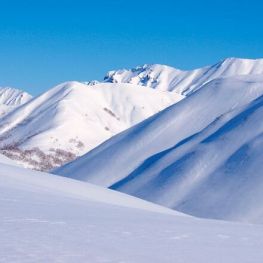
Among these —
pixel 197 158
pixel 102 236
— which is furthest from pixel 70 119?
pixel 102 236

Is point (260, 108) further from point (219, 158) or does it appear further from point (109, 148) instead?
point (109, 148)

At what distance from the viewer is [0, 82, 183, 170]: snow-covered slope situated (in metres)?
106

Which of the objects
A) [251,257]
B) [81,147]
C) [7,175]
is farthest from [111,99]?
[251,257]

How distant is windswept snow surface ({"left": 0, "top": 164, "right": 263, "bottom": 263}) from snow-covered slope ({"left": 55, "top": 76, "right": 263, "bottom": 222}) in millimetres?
19674

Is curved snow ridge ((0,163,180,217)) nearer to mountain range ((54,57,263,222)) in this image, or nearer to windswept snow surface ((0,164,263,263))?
windswept snow surface ((0,164,263,263))

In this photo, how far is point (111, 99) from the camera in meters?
158

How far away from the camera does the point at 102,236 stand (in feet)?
31.2

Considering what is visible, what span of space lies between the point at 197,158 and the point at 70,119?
279ft

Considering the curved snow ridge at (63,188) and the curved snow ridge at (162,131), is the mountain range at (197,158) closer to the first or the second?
the curved snow ridge at (162,131)

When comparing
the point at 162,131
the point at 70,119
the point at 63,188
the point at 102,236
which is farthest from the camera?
the point at 70,119

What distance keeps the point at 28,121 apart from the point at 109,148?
3282 inches

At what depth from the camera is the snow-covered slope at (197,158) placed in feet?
120

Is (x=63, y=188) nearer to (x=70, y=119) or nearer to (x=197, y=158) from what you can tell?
(x=197, y=158)

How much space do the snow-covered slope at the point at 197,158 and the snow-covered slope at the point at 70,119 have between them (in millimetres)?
36964
